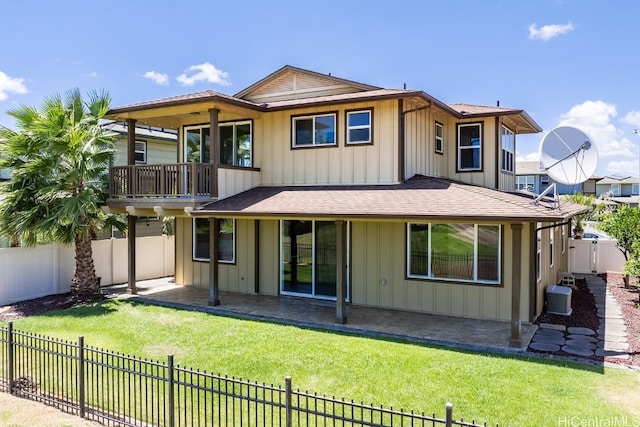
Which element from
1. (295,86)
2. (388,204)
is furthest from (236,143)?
(388,204)

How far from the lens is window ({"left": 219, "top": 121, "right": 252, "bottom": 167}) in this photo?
14.5 meters

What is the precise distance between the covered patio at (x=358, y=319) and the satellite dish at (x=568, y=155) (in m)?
3.43

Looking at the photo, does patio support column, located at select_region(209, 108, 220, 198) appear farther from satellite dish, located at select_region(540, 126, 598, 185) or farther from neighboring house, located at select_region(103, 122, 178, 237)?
neighboring house, located at select_region(103, 122, 178, 237)

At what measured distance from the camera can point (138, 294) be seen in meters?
13.9

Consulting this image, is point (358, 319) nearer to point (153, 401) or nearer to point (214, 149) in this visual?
point (153, 401)

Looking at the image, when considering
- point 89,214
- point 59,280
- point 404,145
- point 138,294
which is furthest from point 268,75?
point 59,280

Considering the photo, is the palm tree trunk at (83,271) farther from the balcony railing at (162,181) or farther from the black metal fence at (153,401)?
the black metal fence at (153,401)

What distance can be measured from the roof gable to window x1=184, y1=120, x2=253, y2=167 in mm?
1300

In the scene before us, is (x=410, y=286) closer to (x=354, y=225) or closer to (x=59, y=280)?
(x=354, y=225)

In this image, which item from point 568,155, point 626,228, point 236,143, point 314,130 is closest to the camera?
point 568,155

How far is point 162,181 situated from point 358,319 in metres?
6.62

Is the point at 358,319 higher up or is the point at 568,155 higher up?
the point at 568,155

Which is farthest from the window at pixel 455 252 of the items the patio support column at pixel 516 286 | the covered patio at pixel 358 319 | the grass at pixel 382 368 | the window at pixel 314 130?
the window at pixel 314 130

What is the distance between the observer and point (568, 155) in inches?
400
